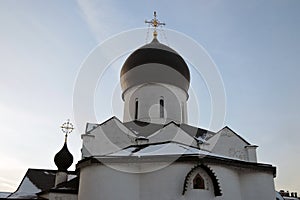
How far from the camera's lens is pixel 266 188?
1075 cm

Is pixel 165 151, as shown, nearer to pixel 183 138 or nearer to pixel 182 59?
pixel 183 138

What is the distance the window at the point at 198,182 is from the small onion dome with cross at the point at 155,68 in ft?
A: 24.1

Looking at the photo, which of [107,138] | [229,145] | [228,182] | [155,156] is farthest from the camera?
[229,145]

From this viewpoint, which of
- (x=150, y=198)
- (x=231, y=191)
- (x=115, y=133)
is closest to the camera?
(x=150, y=198)

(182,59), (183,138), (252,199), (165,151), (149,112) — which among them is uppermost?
(182,59)

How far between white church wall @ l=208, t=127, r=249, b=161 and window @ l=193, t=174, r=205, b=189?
189 inches

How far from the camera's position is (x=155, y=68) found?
16031mm

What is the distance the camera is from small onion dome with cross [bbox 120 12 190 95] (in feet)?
52.4

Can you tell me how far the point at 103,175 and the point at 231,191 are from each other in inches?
181

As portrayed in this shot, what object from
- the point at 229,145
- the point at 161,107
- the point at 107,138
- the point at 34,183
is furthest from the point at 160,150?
the point at 34,183

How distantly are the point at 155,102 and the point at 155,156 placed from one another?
643 centimetres

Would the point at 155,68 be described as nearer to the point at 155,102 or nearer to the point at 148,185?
the point at 155,102

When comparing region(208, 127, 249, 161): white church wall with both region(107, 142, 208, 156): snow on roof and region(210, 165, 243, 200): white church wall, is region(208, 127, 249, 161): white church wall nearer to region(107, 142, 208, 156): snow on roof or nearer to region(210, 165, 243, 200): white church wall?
region(210, 165, 243, 200): white church wall

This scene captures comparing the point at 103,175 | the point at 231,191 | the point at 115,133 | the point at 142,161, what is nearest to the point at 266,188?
the point at 231,191
